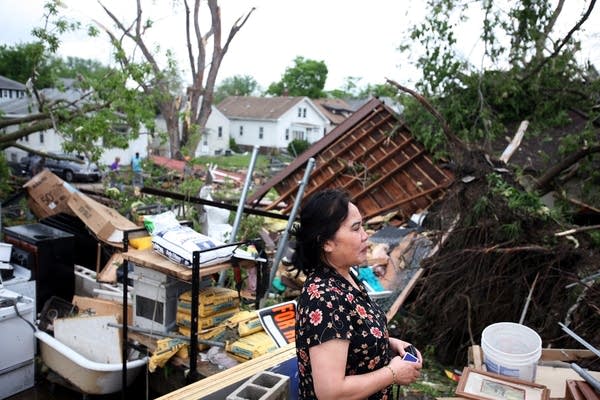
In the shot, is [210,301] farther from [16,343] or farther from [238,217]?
[16,343]

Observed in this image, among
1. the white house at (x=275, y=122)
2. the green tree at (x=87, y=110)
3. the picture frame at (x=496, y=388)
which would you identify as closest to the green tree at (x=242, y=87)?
the white house at (x=275, y=122)

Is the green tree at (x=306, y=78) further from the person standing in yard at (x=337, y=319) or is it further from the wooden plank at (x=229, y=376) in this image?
the person standing in yard at (x=337, y=319)

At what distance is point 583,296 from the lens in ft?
13.8

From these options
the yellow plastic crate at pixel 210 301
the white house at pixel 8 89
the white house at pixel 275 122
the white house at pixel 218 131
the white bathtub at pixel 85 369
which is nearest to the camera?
the yellow plastic crate at pixel 210 301

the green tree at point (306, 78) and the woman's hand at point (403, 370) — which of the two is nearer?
the woman's hand at point (403, 370)

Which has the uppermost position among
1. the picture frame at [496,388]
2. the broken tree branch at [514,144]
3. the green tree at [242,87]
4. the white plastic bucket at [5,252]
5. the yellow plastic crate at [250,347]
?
the green tree at [242,87]

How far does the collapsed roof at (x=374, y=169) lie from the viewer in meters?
8.46

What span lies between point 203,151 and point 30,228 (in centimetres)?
3323

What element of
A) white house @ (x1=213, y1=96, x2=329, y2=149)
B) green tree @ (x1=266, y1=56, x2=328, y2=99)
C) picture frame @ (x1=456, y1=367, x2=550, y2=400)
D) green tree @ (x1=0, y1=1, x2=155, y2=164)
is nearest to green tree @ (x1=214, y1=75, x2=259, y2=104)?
green tree @ (x1=266, y1=56, x2=328, y2=99)

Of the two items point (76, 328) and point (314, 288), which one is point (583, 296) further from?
point (76, 328)

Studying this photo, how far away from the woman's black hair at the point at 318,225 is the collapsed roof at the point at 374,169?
6501 mm

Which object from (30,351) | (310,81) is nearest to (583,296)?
(30,351)

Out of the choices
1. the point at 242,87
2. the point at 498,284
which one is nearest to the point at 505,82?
the point at 498,284

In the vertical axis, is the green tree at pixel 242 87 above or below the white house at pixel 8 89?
above
